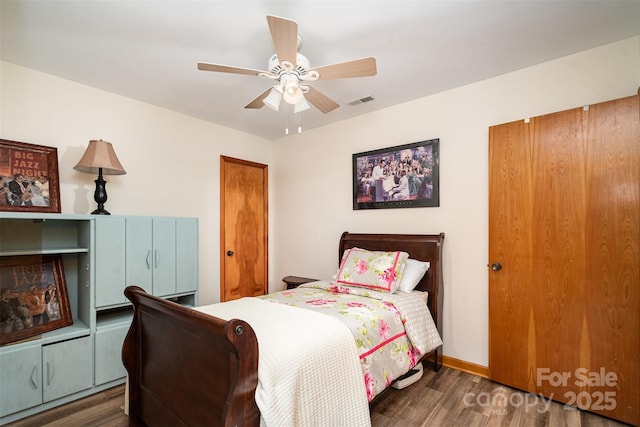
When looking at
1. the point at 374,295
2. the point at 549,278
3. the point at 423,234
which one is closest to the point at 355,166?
the point at 423,234

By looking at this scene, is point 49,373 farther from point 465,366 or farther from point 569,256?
point 569,256

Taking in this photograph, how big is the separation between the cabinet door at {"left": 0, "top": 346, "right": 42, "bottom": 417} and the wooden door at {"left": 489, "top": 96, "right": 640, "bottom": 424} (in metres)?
3.37

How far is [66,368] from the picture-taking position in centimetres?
219

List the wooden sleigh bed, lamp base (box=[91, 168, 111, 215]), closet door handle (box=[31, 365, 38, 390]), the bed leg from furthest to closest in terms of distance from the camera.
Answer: the bed leg, lamp base (box=[91, 168, 111, 215]), closet door handle (box=[31, 365, 38, 390]), the wooden sleigh bed

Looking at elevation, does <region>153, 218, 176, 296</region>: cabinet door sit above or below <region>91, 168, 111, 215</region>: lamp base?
below

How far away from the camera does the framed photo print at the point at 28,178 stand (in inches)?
88.2

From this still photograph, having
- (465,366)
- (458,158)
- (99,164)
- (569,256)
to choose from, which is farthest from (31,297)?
(569,256)

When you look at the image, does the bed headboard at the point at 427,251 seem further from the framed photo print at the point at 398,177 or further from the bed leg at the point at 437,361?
the framed photo print at the point at 398,177

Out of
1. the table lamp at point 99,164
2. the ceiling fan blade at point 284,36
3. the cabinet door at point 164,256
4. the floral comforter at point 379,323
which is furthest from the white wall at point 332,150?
the ceiling fan blade at point 284,36

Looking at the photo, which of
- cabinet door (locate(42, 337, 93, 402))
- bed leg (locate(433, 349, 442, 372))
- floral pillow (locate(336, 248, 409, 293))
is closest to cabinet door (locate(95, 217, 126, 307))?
cabinet door (locate(42, 337, 93, 402))

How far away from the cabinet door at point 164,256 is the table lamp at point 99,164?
0.43 m

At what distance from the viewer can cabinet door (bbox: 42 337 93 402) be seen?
2111 mm

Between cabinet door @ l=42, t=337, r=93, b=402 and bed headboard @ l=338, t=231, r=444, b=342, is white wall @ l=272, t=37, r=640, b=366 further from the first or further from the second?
cabinet door @ l=42, t=337, r=93, b=402

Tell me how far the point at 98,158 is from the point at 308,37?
6.31 feet
